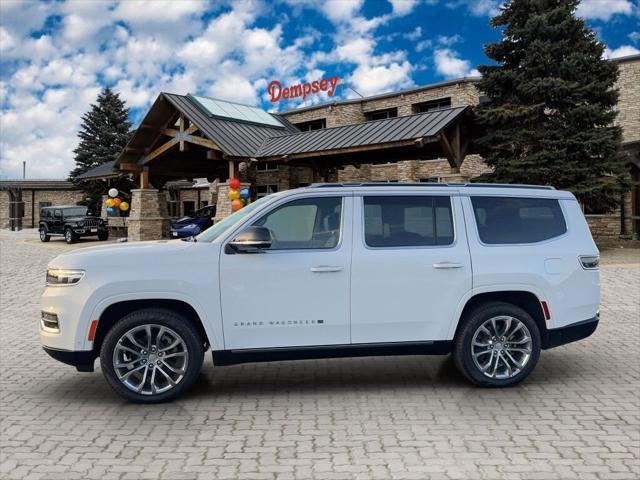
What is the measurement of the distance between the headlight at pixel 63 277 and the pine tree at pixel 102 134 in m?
45.4

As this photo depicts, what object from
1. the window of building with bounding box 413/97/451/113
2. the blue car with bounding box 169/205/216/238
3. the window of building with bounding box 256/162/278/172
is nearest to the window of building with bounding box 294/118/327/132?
the window of building with bounding box 256/162/278/172

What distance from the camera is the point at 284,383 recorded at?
242 inches

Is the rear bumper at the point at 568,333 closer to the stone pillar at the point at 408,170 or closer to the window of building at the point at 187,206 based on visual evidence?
the stone pillar at the point at 408,170

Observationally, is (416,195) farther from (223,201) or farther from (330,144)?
(223,201)

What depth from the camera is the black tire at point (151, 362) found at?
5277 millimetres

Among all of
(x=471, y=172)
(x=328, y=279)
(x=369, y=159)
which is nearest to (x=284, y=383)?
(x=328, y=279)

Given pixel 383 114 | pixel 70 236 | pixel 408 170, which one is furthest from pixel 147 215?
pixel 383 114

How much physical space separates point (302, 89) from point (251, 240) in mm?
38178

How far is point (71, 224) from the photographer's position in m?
30.8

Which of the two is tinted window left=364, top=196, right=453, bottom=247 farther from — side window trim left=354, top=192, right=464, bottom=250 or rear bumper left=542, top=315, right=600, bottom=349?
rear bumper left=542, top=315, right=600, bottom=349

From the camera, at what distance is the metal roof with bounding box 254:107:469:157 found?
789 inches

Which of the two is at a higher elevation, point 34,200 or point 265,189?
point 34,200

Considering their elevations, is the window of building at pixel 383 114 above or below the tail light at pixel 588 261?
above

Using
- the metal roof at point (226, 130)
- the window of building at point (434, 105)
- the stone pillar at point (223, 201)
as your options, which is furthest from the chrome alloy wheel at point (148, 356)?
the window of building at point (434, 105)
